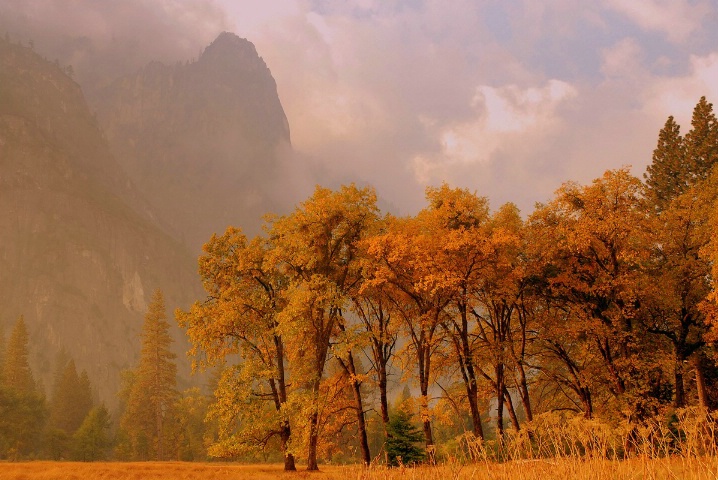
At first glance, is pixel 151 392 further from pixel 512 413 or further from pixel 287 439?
pixel 512 413

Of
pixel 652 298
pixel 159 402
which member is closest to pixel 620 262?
pixel 652 298

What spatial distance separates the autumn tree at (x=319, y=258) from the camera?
79.8ft

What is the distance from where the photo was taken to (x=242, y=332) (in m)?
26.4

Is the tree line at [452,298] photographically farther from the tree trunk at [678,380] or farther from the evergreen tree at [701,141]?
the evergreen tree at [701,141]

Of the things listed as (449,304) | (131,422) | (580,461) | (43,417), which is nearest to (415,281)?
(449,304)

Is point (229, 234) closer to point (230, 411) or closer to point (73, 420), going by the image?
point (230, 411)

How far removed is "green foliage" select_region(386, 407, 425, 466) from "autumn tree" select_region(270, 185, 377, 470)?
111 inches

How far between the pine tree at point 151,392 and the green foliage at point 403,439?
45.5 metres

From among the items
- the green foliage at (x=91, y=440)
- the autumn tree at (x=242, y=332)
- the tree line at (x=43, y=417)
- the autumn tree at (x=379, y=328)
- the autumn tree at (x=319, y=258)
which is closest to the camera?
the autumn tree at (x=319, y=258)

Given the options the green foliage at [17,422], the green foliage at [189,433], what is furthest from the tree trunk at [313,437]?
the green foliage at [17,422]

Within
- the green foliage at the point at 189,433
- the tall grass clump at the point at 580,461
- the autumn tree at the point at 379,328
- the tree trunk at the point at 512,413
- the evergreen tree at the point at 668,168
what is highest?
the evergreen tree at the point at 668,168

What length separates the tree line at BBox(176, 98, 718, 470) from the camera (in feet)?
77.0

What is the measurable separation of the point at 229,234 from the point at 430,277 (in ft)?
39.3

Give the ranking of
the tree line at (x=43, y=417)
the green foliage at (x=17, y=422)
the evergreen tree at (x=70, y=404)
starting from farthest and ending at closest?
1. the evergreen tree at (x=70, y=404)
2. the tree line at (x=43, y=417)
3. the green foliage at (x=17, y=422)
